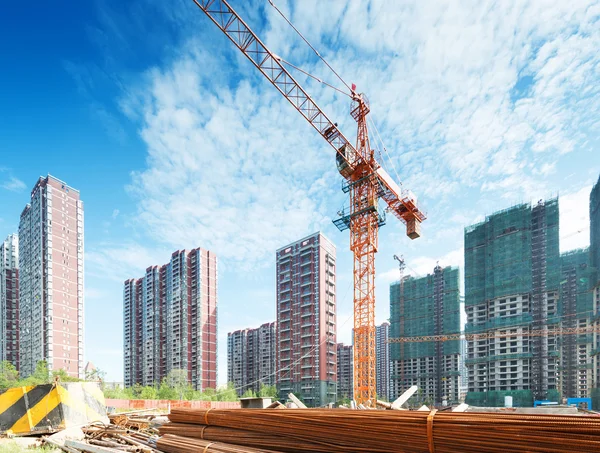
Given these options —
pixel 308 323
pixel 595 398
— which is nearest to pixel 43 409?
pixel 308 323

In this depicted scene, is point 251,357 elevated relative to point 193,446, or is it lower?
lower

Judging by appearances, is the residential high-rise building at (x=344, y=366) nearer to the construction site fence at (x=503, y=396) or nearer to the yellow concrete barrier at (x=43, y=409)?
the construction site fence at (x=503, y=396)

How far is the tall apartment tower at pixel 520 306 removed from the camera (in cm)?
3872

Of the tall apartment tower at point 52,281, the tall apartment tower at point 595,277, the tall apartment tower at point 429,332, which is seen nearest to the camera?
the tall apartment tower at point 595,277

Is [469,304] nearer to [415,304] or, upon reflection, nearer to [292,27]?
[415,304]

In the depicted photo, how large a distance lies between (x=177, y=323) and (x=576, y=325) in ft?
157

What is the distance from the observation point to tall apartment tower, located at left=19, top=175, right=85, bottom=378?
39.2 meters

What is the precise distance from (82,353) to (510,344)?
49.2m

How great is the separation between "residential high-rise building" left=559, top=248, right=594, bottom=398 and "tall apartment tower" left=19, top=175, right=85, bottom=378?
54.3m

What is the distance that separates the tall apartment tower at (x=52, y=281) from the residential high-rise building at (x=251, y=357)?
2177 centimetres

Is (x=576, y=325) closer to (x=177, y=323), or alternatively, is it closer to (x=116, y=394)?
(x=116, y=394)

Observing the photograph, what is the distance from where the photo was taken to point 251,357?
5475 centimetres

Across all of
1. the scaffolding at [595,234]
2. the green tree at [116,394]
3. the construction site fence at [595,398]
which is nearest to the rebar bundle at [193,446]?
the green tree at [116,394]

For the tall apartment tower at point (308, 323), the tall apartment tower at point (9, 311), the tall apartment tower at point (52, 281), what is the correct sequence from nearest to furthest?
the tall apartment tower at point (52, 281) < the tall apartment tower at point (308, 323) < the tall apartment tower at point (9, 311)
